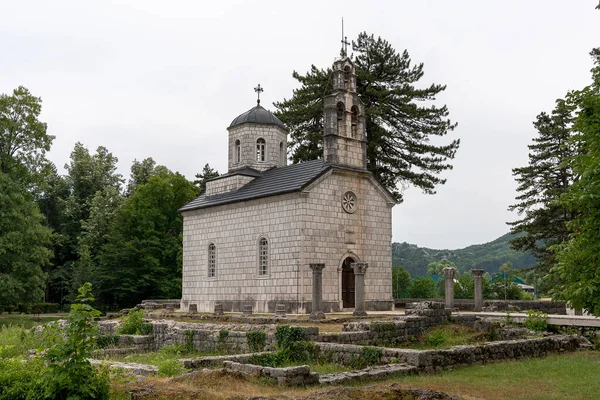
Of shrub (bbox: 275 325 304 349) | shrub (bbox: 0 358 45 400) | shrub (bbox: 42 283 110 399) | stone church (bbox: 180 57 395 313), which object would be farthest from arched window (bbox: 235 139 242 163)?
shrub (bbox: 42 283 110 399)

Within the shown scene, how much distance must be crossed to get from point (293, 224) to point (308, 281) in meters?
2.58

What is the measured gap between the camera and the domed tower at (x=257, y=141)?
3381 cm

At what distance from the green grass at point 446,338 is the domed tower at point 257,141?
632 inches

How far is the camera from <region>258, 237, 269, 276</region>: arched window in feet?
92.4

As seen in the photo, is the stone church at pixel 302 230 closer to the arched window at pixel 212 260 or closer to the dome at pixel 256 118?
the arched window at pixel 212 260

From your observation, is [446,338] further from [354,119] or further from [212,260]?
[212,260]

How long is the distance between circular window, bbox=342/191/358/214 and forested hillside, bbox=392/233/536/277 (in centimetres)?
10105

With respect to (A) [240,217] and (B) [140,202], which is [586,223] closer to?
(A) [240,217]

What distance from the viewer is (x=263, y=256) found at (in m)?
28.4

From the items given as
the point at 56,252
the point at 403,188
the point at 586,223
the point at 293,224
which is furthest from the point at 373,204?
the point at 56,252

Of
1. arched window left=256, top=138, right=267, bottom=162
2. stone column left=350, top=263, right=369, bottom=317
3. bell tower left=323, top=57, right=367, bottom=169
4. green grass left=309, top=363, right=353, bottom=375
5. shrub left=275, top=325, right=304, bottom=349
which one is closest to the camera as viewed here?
green grass left=309, top=363, right=353, bottom=375

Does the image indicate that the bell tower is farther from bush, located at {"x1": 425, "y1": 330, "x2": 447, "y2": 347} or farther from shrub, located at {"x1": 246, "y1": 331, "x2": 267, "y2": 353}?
shrub, located at {"x1": 246, "y1": 331, "x2": 267, "y2": 353}

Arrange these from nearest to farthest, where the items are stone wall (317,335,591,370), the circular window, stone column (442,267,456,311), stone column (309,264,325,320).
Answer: stone wall (317,335,591,370) < stone column (309,264,325,320) < stone column (442,267,456,311) < the circular window

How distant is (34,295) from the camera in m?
38.6
